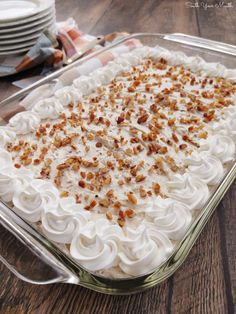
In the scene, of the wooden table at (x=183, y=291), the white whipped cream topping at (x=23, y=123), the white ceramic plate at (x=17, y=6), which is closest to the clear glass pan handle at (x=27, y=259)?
the wooden table at (x=183, y=291)

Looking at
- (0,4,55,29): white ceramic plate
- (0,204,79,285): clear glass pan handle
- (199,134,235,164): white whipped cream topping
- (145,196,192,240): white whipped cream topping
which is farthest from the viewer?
(0,4,55,29): white ceramic plate

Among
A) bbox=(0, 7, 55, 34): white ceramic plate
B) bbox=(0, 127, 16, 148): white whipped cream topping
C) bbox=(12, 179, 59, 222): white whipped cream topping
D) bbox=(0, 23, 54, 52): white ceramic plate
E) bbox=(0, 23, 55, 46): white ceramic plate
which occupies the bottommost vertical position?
bbox=(12, 179, 59, 222): white whipped cream topping

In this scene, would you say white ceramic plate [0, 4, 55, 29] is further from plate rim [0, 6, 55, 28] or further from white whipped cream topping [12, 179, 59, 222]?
white whipped cream topping [12, 179, 59, 222]

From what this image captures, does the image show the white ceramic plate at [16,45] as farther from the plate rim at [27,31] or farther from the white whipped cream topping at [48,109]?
the white whipped cream topping at [48,109]

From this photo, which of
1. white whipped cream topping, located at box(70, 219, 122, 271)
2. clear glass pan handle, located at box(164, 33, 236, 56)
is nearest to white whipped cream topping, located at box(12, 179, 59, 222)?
white whipped cream topping, located at box(70, 219, 122, 271)

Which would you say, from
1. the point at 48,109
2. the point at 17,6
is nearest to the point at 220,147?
the point at 48,109

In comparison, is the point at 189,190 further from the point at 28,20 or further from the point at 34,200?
the point at 28,20
